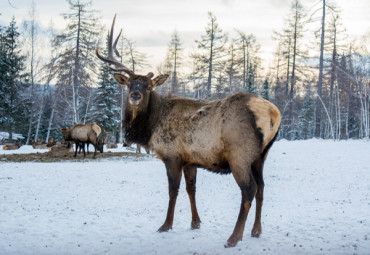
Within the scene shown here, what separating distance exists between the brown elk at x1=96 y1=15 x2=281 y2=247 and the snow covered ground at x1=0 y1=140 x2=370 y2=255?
0.47 meters

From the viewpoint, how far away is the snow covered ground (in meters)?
4.22

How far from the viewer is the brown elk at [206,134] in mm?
4203

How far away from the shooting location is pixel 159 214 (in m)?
5.88

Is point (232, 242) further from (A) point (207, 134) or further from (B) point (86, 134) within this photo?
(B) point (86, 134)

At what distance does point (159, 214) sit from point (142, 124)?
186 cm

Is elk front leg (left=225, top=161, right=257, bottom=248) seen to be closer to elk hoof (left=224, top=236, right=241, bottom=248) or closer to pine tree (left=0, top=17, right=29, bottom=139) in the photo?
elk hoof (left=224, top=236, right=241, bottom=248)

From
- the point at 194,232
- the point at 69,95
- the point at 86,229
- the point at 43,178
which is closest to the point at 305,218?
the point at 194,232

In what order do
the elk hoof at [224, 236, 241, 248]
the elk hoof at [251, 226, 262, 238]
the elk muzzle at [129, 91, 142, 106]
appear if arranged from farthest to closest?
the elk muzzle at [129, 91, 142, 106] < the elk hoof at [251, 226, 262, 238] < the elk hoof at [224, 236, 241, 248]

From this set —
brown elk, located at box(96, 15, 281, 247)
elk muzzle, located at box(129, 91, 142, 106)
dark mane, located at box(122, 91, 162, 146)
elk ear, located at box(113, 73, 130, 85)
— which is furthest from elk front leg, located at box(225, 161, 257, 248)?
elk ear, located at box(113, 73, 130, 85)

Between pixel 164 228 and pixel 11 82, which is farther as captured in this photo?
pixel 11 82

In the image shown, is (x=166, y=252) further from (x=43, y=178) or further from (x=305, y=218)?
(x=43, y=178)

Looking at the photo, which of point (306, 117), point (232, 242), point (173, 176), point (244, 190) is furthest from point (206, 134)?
point (306, 117)

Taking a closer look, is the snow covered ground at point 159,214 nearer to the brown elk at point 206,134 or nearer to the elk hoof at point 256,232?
the elk hoof at point 256,232

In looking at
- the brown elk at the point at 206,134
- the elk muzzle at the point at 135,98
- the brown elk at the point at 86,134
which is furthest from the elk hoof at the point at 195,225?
the brown elk at the point at 86,134
